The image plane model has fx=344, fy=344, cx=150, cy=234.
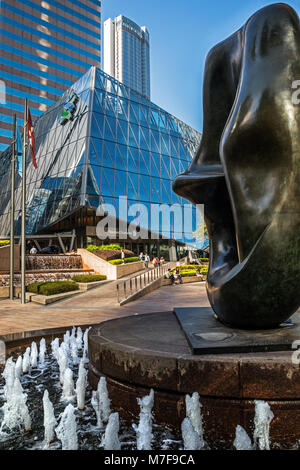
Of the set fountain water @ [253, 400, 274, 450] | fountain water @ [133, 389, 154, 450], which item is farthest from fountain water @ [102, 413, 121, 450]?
fountain water @ [253, 400, 274, 450]

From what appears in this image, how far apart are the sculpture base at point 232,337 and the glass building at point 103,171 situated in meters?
30.6

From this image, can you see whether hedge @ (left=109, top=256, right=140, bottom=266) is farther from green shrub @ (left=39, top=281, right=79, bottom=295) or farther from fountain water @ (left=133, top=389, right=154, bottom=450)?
fountain water @ (left=133, top=389, right=154, bottom=450)

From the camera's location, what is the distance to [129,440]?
3316mm

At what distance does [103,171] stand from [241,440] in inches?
1400

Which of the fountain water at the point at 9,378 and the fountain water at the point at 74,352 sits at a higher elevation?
the fountain water at the point at 9,378

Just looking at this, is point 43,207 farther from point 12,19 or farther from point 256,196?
point 12,19

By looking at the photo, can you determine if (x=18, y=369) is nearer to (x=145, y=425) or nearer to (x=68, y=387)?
(x=68, y=387)

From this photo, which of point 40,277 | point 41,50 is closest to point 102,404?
point 40,277

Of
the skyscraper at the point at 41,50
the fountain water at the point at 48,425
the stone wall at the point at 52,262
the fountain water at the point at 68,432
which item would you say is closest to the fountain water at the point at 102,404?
the fountain water at the point at 68,432

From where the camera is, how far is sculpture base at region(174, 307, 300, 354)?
3650 millimetres

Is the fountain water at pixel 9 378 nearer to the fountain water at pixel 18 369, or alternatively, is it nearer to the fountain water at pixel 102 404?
the fountain water at pixel 18 369

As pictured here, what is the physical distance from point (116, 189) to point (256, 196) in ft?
113

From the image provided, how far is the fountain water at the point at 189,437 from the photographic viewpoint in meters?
3.16
